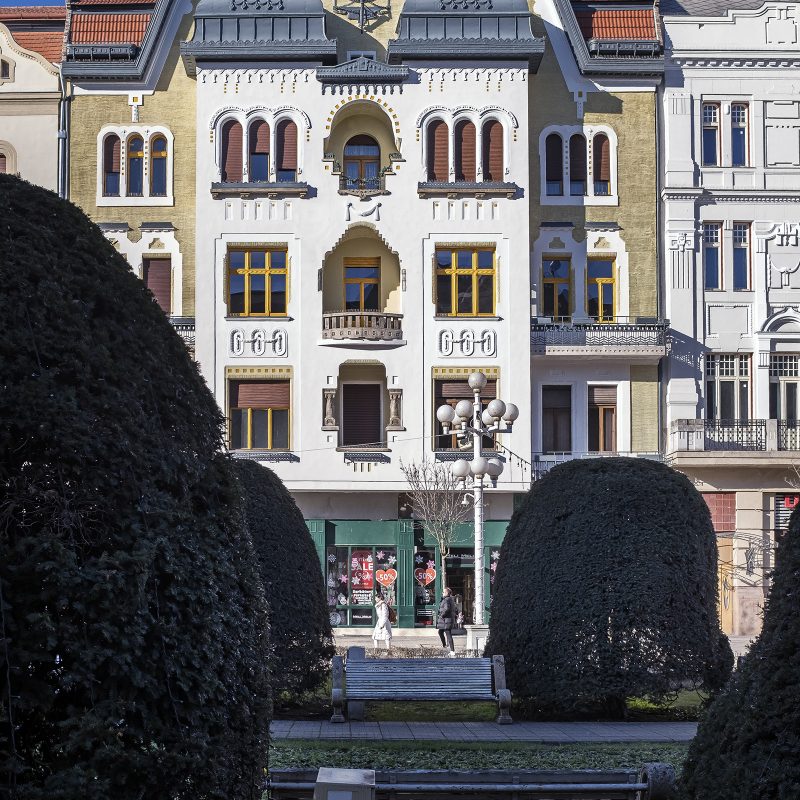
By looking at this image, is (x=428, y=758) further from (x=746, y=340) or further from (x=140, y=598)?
(x=746, y=340)

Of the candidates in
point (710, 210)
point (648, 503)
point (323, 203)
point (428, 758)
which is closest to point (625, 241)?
point (710, 210)

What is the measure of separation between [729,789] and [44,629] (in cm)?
346

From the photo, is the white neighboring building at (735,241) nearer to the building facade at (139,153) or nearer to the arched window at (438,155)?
the arched window at (438,155)

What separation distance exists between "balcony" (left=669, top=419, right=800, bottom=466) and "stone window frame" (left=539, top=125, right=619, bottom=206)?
267 inches

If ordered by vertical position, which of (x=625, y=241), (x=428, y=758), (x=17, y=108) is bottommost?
(x=428, y=758)

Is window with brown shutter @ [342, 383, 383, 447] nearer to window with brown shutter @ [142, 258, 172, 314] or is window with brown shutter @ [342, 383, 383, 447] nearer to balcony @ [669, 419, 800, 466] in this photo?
window with brown shutter @ [142, 258, 172, 314]

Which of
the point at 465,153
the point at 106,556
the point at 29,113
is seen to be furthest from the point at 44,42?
the point at 106,556

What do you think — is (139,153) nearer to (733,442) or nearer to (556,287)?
(556,287)

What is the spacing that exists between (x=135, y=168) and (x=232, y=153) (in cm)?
297

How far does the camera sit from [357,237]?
38.8 meters

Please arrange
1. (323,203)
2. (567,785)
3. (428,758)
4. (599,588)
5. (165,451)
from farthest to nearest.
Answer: (323,203) → (599,588) → (428,758) → (567,785) → (165,451)

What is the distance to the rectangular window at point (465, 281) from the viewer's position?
124ft

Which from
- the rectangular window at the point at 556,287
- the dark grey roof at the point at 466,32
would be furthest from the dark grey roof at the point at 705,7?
the rectangular window at the point at 556,287

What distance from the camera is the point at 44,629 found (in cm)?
605
